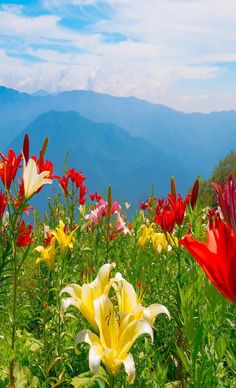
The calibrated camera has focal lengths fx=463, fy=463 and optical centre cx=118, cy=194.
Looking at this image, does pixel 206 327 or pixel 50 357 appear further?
pixel 50 357

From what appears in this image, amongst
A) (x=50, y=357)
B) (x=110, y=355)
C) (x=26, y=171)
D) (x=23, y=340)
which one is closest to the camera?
(x=110, y=355)

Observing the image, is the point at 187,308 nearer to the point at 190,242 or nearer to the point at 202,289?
the point at 202,289

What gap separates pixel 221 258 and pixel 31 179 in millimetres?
1288

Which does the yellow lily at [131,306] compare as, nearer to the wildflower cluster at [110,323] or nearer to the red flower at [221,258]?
the wildflower cluster at [110,323]

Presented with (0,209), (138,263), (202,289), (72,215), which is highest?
(72,215)

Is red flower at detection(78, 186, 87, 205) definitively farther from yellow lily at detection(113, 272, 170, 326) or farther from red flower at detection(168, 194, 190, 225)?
yellow lily at detection(113, 272, 170, 326)

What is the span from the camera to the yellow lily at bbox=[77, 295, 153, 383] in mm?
1187

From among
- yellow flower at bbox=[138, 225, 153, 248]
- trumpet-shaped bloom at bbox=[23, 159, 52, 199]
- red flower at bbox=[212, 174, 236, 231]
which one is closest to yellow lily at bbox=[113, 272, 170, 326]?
red flower at bbox=[212, 174, 236, 231]

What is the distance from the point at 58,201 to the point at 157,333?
5.42 feet

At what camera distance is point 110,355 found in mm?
1188

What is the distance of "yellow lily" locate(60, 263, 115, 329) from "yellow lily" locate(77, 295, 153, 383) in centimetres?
6

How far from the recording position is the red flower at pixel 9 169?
81.1 inches

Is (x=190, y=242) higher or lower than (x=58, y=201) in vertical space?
lower

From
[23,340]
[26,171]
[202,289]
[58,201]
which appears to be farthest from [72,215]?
[202,289]
